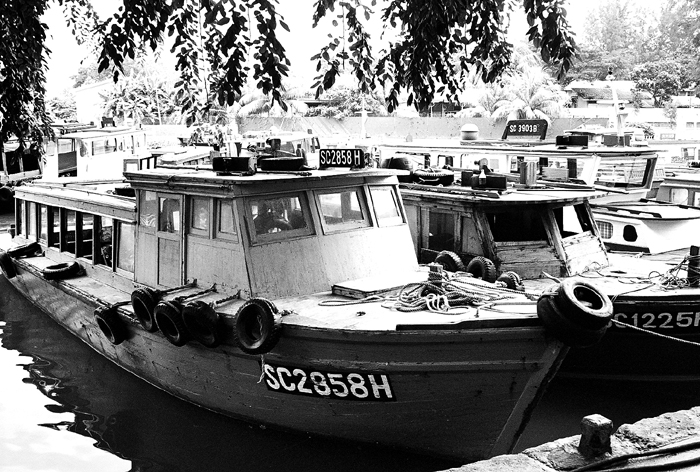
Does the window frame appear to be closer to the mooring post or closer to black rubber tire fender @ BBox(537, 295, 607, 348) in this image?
black rubber tire fender @ BBox(537, 295, 607, 348)

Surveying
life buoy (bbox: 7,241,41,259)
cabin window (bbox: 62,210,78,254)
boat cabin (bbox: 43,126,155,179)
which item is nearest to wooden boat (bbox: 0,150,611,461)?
cabin window (bbox: 62,210,78,254)

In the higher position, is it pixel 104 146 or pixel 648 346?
pixel 104 146

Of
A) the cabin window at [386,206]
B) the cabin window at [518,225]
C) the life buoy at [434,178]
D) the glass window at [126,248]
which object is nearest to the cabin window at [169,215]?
the glass window at [126,248]

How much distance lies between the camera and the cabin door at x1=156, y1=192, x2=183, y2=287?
8789 mm

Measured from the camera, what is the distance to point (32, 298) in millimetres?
13406

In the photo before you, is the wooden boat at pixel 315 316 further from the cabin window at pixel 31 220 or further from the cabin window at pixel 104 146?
the cabin window at pixel 104 146

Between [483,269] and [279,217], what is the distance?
262 cm

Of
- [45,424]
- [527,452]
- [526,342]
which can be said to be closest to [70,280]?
[45,424]

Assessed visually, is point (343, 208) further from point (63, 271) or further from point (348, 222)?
point (63, 271)

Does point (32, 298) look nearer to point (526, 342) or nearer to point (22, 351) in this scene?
point (22, 351)

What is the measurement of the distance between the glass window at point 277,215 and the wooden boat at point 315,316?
1cm

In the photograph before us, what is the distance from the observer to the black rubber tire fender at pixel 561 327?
6.15m

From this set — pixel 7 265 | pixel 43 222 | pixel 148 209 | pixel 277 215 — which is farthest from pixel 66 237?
pixel 277 215

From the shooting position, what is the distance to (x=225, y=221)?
819 cm
